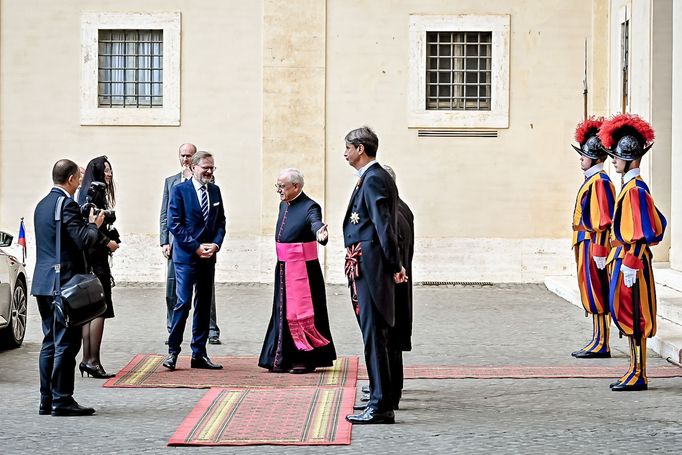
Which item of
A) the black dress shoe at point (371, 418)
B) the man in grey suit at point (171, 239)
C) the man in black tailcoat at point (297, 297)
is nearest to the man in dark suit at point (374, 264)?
the black dress shoe at point (371, 418)

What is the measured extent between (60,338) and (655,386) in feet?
15.1

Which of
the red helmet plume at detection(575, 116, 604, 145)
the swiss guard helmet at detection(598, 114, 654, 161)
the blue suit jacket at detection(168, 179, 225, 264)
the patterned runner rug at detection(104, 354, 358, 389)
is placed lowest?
the patterned runner rug at detection(104, 354, 358, 389)

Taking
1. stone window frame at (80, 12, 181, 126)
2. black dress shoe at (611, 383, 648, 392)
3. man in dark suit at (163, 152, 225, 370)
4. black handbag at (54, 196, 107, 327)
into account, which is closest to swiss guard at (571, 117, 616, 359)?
black dress shoe at (611, 383, 648, 392)

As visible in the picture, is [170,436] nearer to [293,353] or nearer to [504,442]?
[504,442]

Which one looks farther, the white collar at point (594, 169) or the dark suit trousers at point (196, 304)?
the white collar at point (594, 169)

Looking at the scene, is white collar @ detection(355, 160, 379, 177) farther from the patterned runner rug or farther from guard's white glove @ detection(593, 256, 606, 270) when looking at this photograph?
guard's white glove @ detection(593, 256, 606, 270)

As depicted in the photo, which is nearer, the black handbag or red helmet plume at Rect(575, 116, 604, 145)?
the black handbag

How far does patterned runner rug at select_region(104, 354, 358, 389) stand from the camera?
10.5 meters

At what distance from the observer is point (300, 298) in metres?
11.4

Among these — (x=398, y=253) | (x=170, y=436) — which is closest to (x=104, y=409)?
(x=170, y=436)

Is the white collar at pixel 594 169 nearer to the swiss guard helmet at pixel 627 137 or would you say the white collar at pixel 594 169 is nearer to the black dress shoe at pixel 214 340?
the swiss guard helmet at pixel 627 137

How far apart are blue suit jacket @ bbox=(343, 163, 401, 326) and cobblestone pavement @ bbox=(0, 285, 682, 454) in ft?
2.96

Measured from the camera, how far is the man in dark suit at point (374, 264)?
862cm

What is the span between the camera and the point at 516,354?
41.0ft
